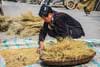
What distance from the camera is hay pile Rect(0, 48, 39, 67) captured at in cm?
457

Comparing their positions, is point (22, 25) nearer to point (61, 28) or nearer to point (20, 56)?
point (61, 28)

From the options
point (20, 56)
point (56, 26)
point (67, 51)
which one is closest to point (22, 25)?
point (56, 26)

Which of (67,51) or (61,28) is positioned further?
(61,28)

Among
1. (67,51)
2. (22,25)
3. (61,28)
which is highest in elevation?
(61,28)

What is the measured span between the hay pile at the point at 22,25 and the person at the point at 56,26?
1283 mm

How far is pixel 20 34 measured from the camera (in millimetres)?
6410

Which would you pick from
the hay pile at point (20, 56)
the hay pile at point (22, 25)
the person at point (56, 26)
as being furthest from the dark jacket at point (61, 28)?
the hay pile at point (22, 25)

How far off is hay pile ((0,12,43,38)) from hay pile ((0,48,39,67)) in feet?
4.18

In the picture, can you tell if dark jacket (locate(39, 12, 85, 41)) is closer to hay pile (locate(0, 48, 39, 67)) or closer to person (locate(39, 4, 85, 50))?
person (locate(39, 4, 85, 50))

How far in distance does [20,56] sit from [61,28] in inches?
29.4

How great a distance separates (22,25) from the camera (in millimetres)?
6812

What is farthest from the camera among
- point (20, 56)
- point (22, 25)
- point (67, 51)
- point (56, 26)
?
point (22, 25)

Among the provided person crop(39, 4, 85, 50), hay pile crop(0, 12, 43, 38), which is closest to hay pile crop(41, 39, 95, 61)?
person crop(39, 4, 85, 50)

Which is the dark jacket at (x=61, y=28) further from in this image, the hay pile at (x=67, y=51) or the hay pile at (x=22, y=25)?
the hay pile at (x=22, y=25)
